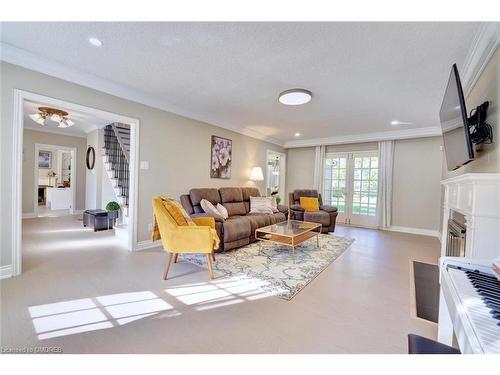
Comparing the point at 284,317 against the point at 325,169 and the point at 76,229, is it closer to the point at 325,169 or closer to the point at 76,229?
the point at 76,229

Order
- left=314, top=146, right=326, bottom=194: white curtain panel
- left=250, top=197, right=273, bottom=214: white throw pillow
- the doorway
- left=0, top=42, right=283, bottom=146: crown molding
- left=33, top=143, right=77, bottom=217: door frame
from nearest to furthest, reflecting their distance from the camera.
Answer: left=0, top=42, right=283, bottom=146: crown molding < left=250, top=197, right=273, bottom=214: white throw pillow < left=33, top=143, right=77, bottom=217: door frame < left=314, top=146, right=326, bottom=194: white curtain panel < the doorway

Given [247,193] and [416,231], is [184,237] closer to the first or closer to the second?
[247,193]

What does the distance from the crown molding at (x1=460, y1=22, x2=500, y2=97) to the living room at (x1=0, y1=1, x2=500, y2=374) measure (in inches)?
0.7

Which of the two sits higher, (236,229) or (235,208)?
(235,208)

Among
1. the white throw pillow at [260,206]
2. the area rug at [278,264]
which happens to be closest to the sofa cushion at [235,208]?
the white throw pillow at [260,206]

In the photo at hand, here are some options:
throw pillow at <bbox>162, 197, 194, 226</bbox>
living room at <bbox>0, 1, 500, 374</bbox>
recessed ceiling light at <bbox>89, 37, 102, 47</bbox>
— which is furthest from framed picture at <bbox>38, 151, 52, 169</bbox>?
throw pillow at <bbox>162, 197, 194, 226</bbox>

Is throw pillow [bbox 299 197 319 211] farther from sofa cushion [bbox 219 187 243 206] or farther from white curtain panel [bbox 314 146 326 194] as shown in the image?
sofa cushion [bbox 219 187 243 206]

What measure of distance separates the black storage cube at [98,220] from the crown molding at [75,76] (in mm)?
2589

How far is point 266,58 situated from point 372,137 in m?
A: 4.12

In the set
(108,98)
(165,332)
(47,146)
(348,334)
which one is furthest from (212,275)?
(47,146)

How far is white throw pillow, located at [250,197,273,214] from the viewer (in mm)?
4395

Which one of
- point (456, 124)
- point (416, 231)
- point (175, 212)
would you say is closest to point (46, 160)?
point (175, 212)

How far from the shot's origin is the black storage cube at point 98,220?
14.6 ft

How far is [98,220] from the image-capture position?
4.47 meters
